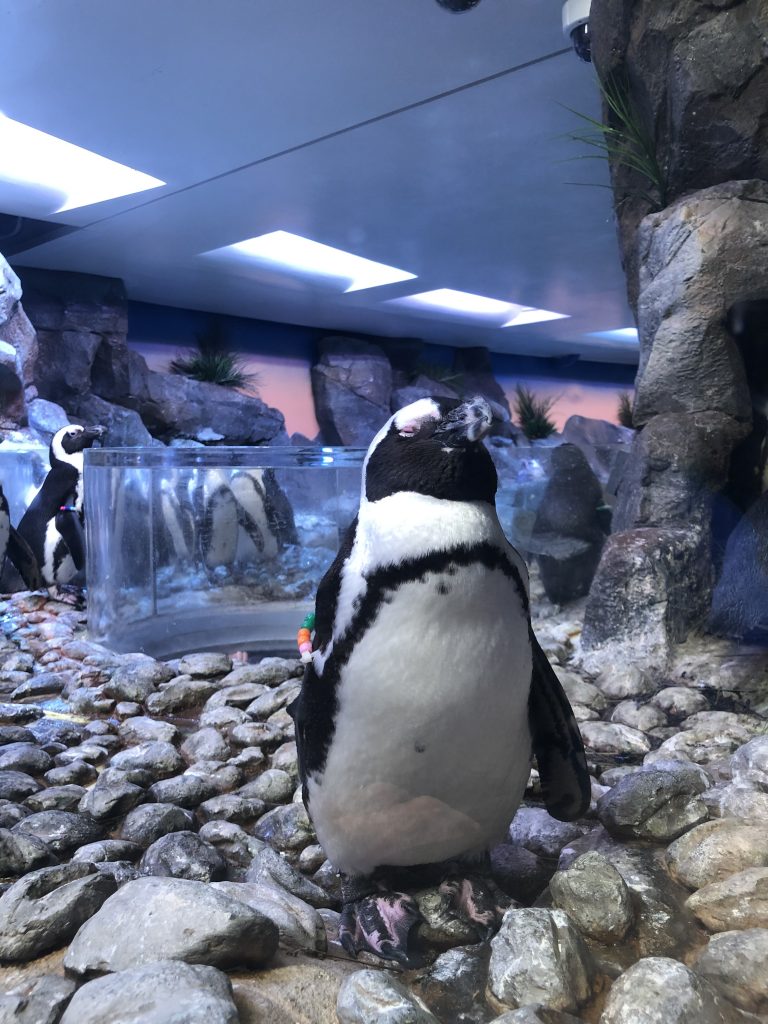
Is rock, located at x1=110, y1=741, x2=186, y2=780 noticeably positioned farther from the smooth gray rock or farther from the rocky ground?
the smooth gray rock

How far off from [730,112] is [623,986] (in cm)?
260

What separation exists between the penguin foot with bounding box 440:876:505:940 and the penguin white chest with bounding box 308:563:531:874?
5cm

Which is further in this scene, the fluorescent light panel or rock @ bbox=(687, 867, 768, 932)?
the fluorescent light panel

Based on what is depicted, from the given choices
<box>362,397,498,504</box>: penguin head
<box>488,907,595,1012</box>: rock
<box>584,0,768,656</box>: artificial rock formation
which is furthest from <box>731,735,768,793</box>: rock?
<box>584,0,768,656</box>: artificial rock formation

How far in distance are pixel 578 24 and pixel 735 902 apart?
2998mm

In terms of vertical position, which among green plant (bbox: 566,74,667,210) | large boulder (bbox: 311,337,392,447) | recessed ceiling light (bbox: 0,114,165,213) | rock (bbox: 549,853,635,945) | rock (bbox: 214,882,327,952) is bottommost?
rock (bbox: 214,882,327,952)

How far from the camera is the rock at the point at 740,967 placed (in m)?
0.87

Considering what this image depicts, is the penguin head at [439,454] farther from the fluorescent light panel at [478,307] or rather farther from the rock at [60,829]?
the fluorescent light panel at [478,307]

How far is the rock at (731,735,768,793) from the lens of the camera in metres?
1.48

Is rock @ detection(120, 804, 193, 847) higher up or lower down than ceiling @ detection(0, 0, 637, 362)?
lower down

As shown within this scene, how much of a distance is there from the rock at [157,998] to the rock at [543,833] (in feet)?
2.57

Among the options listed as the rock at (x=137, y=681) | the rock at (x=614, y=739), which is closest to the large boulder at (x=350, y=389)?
the rock at (x=137, y=681)

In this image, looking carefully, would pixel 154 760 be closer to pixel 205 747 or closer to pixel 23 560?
pixel 205 747

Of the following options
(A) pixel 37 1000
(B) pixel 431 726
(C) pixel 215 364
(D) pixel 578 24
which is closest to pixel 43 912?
(A) pixel 37 1000
